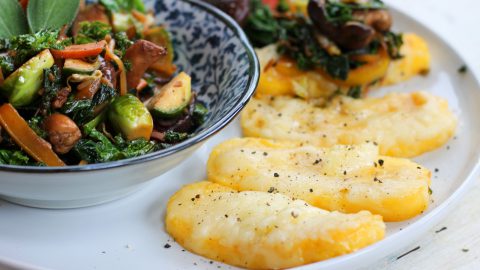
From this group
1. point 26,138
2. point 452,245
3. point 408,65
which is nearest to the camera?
point 26,138

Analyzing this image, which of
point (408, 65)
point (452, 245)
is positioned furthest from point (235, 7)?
point (452, 245)

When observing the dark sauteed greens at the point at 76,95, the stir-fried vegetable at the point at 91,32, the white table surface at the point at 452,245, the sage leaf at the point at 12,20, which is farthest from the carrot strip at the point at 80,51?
the white table surface at the point at 452,245

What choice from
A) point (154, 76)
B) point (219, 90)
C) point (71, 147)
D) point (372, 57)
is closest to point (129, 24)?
point (154, 76)

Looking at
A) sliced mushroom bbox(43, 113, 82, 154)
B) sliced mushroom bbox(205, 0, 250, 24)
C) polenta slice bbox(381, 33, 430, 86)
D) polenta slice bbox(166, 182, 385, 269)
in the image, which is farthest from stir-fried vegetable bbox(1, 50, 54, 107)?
polenta slice bbox(381, 33, 430, 86)

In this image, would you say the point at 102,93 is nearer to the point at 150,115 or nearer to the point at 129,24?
the point at 150,115

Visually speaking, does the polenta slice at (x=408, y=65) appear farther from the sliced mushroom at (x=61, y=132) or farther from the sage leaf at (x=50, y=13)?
the sliced mushroom at (x=61, y=132)

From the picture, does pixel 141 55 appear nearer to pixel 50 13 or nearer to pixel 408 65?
pixel 50 13
